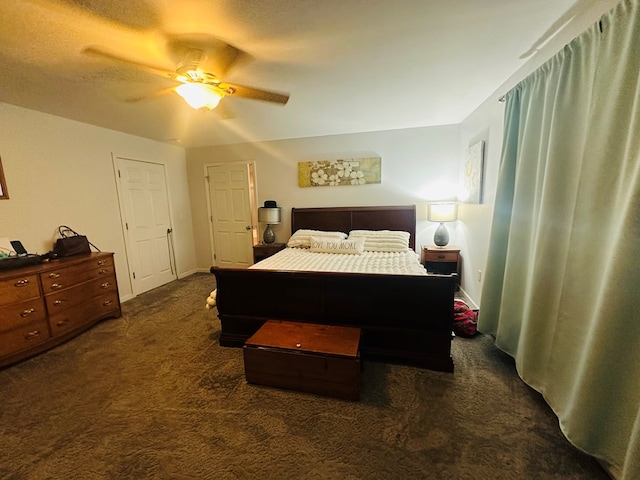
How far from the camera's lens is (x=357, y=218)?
4.13 metres

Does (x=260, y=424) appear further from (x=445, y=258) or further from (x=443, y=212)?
(x=443, y=212)

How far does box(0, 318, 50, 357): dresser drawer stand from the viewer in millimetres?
2191

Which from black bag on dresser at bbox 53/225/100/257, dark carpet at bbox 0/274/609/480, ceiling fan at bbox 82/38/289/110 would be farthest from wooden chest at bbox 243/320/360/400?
black bag on dresser at bbox 53/225/100/257

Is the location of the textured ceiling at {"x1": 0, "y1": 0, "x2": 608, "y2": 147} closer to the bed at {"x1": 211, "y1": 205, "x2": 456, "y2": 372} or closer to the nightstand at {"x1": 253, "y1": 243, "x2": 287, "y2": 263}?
the bed at {"x1": 211, "y1": 205, "x2": 456, "y2": 372}

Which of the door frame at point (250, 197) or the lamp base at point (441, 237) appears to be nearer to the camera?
the lamp base at point (441, 237)

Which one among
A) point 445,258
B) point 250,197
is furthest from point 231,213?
point 445,258

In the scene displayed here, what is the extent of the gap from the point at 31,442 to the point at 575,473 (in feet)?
9.43

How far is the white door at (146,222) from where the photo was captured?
3834 mm

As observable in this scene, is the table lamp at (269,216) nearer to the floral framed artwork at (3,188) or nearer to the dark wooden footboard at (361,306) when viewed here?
the dark wooden footboard at (361,306)

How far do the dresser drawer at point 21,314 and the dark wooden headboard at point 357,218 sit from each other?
2995 millimetres

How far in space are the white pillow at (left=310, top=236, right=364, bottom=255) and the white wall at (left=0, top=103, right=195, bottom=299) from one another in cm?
272

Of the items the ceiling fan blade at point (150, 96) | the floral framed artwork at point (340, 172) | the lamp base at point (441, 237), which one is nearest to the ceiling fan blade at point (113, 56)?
the ceiling fan blade at point (150, 96)

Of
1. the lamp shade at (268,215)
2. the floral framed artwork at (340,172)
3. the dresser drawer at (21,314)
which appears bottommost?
the dresser drawer at (21,314)

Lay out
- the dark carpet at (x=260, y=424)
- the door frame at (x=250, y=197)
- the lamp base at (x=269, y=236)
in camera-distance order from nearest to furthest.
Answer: the dark carpet at (x=260, y=424) → the lamp base at (x=269, y=236) → the door frame at (x=250, y=197)
